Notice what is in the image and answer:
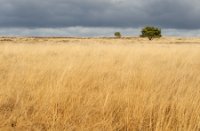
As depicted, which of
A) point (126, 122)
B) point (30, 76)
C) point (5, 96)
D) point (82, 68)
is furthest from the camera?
point (82, 68)

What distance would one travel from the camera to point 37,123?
4.73m

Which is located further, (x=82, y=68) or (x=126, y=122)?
(x=82, y=68)

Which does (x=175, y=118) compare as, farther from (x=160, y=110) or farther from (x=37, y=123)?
(x=37, y=123)

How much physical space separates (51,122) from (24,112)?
1.92 feet

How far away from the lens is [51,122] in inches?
183

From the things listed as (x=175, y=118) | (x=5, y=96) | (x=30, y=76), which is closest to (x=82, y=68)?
(x=30, y=76)

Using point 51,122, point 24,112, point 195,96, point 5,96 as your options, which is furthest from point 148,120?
point 5,96

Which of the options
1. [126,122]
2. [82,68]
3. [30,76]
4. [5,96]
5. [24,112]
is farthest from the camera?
[82,68]

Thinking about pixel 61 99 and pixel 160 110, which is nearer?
pixel 160 110

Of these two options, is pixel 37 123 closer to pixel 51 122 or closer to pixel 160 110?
pixel 51 122

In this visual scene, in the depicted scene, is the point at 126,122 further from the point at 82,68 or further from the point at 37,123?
the point at 82,68

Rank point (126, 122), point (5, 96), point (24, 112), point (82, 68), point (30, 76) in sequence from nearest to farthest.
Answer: point (126, 122), point (24, 112), point (5, 96), point (30, 76), point (82, 68)

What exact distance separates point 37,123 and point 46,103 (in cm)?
54

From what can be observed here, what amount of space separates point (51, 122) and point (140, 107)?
112cm
